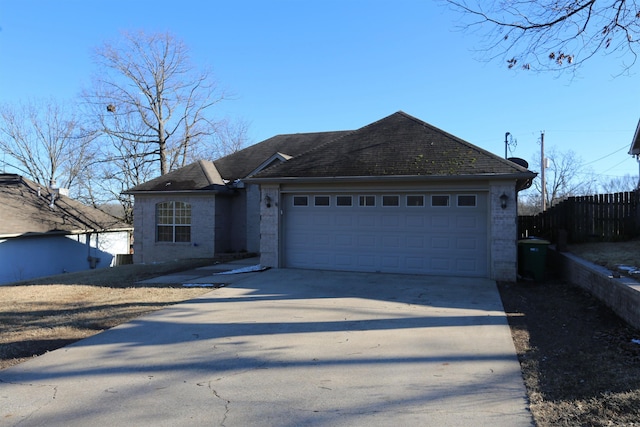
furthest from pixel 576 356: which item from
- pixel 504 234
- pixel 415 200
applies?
pixel 415 200

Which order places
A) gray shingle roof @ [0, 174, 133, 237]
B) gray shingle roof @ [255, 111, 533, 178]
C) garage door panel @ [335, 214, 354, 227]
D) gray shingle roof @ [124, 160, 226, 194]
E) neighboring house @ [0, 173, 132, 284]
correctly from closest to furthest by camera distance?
gray shingle roof @ [255, 111, 533, 178] < garage door panel @ [335, 214, 354, 227] < gray shingle roof @ [124, 160, 226, 194] < neighboring house @ [0, 173, 132, 284] < gray shingle roof @ [0, 174, 133, 237]

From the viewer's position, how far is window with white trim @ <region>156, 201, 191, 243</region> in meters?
19.3

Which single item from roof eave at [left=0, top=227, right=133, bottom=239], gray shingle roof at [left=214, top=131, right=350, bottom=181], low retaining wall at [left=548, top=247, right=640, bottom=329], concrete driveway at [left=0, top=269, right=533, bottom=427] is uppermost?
gray shingle roof at [left=214, top=131, right=350, bottom=181]

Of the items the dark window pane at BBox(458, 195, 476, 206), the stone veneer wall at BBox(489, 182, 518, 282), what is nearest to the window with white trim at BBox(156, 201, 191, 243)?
the dark window pane at BBox(458, 195, 476, 206)

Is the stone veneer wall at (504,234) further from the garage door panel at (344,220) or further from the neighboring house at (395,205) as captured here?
the garage door panel at (344,220)

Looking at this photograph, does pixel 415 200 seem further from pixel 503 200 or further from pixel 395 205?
pixel 503 200

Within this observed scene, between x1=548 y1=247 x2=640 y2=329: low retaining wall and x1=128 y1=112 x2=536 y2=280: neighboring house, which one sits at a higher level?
x1=128 y1=112 x2=536 y2=280: neighboring house

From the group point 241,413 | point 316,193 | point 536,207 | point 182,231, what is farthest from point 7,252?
point 536,207

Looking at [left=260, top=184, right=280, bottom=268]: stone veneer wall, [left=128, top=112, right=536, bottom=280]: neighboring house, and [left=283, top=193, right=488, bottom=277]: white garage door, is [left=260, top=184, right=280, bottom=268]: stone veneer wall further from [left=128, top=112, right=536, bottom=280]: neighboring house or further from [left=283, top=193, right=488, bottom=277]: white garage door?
[left=283, top=193, right=488, bottom=277]: white garage door

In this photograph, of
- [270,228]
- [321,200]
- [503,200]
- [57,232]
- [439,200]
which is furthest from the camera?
[57,232]

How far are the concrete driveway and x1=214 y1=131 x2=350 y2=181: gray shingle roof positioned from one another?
13317 millimetres

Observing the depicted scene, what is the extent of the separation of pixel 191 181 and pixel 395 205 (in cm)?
1075

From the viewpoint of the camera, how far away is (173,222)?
19531mm

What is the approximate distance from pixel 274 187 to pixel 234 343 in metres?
7.27
